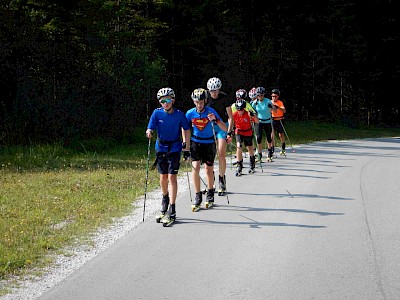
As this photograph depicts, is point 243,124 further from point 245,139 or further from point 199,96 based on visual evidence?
→ point 199,96

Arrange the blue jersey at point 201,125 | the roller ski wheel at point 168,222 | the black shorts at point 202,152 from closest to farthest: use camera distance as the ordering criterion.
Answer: the roller ski wheel at point 168,222, the blue jersey at point 201,125, the black shorts at point 202,152

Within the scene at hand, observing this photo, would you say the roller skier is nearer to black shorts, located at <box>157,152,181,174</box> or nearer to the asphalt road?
the asphalt road

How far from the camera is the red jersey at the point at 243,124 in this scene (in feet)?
54.9

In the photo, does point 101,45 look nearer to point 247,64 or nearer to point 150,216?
point 247,64

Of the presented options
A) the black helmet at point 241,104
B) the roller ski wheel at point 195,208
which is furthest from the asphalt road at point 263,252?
the black helmet at point 241,104

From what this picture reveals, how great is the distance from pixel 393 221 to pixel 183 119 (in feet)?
12.3

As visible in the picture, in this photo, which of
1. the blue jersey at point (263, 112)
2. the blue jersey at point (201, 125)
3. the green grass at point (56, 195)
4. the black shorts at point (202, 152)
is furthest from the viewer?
the blue jersey at point (263, 112)

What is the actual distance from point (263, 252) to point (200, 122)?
13.3 feet

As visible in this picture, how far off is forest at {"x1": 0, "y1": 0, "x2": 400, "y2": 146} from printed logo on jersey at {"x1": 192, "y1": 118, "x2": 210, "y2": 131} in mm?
13541

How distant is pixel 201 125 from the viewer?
1228 cm

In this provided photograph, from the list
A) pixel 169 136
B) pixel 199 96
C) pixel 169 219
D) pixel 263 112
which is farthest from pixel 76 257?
pixel 263 112

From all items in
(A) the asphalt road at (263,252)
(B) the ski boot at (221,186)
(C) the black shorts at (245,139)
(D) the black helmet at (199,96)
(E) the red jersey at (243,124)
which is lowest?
(A) the asphalt road at (263,252)

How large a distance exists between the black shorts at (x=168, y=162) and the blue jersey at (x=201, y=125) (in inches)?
52.1

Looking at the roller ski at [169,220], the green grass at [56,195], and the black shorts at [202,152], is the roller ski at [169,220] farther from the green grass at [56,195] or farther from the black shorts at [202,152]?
the black shorts at [202,152]
